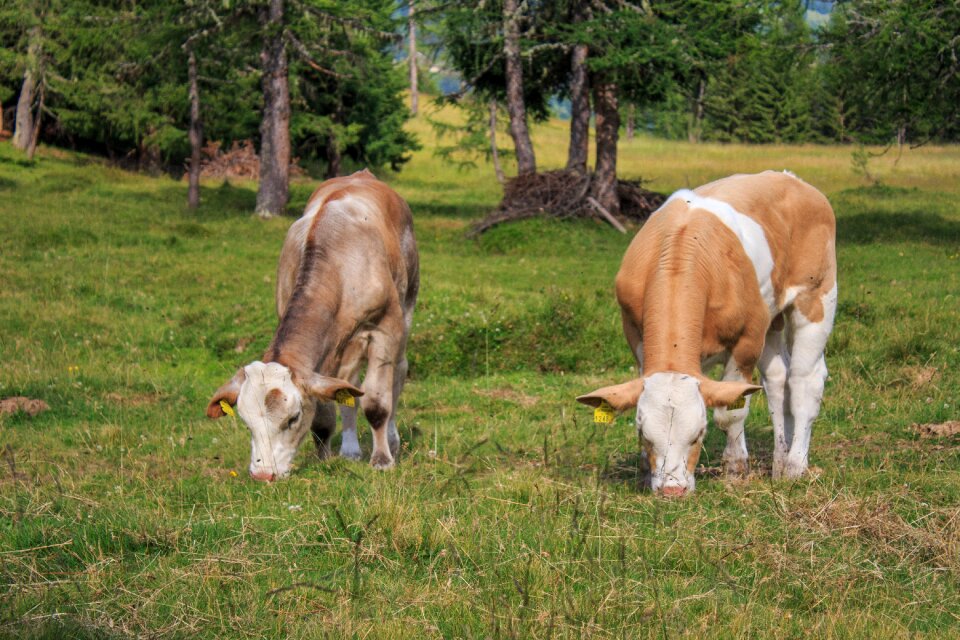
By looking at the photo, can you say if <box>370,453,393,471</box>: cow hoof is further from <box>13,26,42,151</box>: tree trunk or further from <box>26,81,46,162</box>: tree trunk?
<box>26,81,46,162</box>: tree trunk

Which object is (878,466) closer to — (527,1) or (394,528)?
(394,528)

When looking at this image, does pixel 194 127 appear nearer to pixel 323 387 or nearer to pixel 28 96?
pixel 28 96

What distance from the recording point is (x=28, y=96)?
3944 cm

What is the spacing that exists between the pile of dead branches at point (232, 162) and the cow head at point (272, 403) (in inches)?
1420

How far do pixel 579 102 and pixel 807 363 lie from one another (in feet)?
59.4

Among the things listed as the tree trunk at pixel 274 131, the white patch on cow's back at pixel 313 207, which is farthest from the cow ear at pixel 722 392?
the tree trunk at pixel 274 131

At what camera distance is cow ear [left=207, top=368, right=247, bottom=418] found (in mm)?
7234

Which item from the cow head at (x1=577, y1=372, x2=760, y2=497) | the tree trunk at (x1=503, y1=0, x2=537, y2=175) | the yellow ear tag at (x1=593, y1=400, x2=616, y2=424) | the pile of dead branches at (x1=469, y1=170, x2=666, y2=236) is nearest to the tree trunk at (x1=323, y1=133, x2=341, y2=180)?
the tree trunk at (x1=503, y1=0, x2=537, y2=175)

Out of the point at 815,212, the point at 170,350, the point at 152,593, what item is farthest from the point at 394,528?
the point at 170,350

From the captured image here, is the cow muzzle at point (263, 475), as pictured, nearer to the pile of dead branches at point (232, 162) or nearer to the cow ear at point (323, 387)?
the cow ear at point (323, 387)

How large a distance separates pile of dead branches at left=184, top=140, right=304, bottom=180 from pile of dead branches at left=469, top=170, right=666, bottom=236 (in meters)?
19.3

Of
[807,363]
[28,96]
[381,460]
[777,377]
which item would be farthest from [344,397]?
[28,96]

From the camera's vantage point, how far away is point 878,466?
24.6 feet

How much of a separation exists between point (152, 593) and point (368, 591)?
3.16 feet
